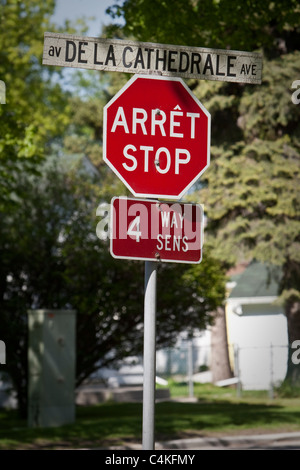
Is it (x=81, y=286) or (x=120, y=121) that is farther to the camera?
(x=81, y=286)

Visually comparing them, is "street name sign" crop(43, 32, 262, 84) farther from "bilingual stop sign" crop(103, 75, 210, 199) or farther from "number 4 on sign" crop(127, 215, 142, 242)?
"number 4 on sign" crop(127, 215, 142, 242)

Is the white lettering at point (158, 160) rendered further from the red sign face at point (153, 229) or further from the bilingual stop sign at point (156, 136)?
the red sign face at point (153, 229)

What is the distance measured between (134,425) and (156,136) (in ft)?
40.5

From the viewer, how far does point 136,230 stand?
183 inches

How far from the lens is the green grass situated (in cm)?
1433

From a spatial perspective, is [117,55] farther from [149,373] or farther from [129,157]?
[149,373]

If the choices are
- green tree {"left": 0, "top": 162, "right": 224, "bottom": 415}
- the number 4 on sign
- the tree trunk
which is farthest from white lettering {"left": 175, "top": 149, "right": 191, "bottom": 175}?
the tree trunk

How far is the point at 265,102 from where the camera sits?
26.6 m

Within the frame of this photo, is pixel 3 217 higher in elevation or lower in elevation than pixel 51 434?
higher

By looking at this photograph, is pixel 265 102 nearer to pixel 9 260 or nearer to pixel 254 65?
pixel 9 260

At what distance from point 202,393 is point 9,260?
1324cm

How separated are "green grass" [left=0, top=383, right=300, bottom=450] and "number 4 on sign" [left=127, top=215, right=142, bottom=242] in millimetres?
9245

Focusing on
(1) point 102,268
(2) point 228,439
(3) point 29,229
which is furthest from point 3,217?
(2) point 228,439

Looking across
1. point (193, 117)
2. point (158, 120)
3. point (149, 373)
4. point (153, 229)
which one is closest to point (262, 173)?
point (193, 117)
